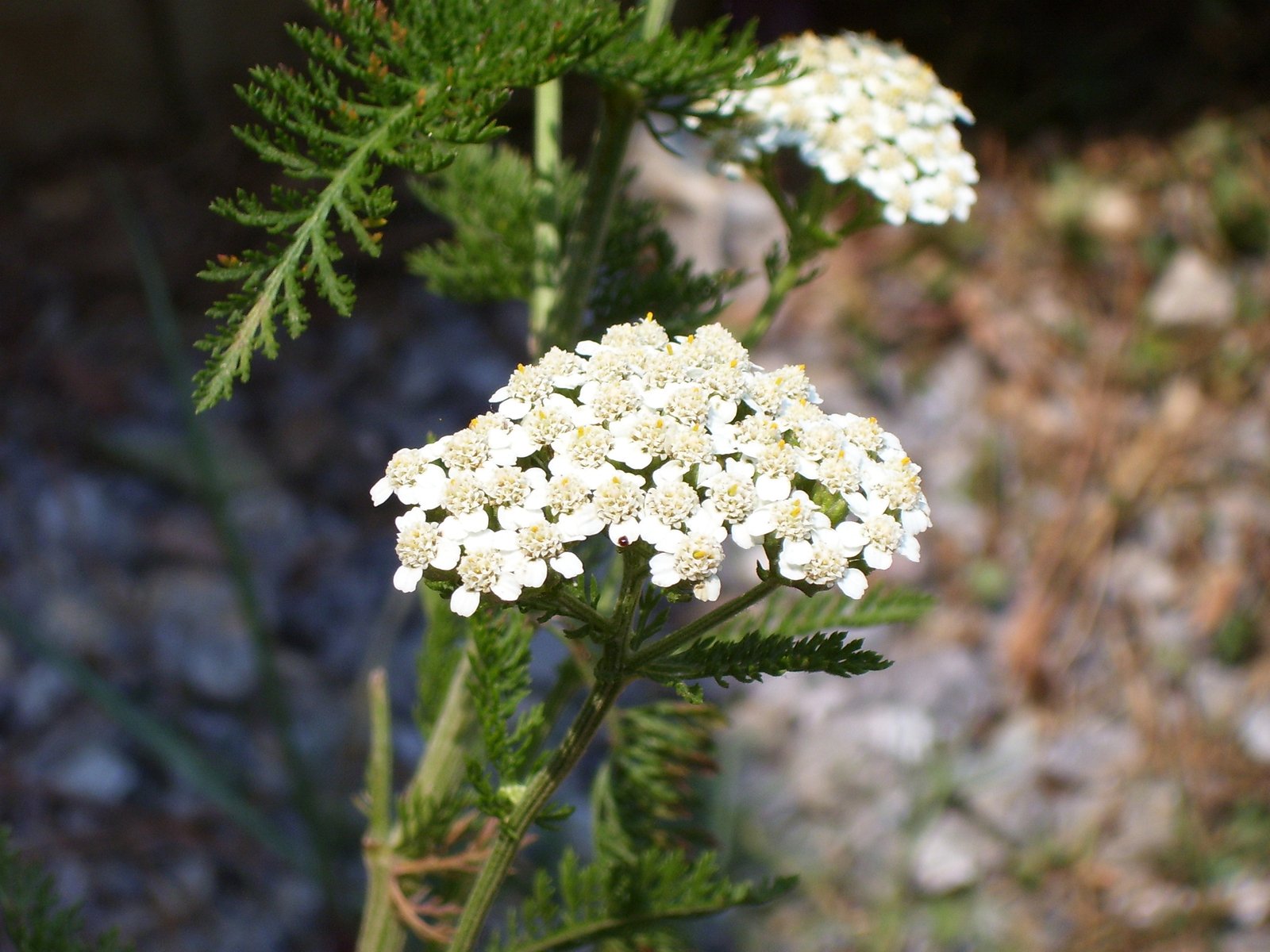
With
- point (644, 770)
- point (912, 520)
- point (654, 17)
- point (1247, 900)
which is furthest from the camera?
point (1247, 900)

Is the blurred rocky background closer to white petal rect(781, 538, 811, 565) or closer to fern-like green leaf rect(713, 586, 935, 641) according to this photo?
fern-like green leaf rect(713, 586, 935, 641)

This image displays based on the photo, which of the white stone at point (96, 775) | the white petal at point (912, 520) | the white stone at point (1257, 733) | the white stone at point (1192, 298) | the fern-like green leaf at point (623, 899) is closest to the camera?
the white petal at point (912, 520)

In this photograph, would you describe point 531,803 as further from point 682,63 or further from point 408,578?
point 682,63

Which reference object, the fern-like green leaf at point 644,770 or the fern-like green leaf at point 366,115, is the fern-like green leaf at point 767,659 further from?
the fern-like green leaf at point 644,770

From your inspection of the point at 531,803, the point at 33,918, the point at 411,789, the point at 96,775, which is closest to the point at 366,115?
the point at 531,803

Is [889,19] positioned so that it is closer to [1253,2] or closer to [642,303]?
[1253,2]

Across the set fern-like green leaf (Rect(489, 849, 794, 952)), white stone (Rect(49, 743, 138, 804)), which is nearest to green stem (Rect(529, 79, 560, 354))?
fern-like green leaf (Rect(489, 849, 794, 952))

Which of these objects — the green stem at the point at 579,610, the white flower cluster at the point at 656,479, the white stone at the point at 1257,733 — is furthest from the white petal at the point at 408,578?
the white stone at the point at 1257,733
